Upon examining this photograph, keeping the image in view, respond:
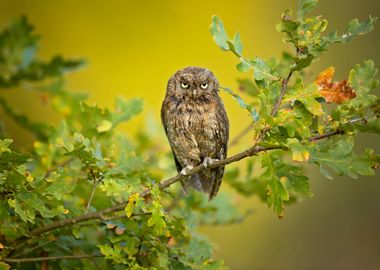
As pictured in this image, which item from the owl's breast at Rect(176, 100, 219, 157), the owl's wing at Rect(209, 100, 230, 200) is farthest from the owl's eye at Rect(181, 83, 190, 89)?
the owl's wing at Rect(209, 100, 230, 200)

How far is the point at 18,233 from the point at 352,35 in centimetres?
158

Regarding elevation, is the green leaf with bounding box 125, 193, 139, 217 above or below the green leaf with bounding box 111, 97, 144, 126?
below

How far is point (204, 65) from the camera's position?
8.51 m

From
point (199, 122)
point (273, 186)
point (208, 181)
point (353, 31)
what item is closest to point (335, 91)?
point (353, 31)

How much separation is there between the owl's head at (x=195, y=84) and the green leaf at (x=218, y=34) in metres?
1.28

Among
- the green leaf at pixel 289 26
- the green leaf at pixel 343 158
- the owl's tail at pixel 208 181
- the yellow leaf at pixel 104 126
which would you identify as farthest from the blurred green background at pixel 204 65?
the green leaf at pixel 343 158

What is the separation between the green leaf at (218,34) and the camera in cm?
268

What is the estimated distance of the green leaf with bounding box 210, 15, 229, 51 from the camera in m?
2.68

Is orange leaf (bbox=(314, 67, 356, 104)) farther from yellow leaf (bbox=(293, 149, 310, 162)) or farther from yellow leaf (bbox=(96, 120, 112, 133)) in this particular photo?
yellow leaf (bbox=(96, 120, 112, 133))

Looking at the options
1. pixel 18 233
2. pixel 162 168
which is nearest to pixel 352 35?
pixel 18 233

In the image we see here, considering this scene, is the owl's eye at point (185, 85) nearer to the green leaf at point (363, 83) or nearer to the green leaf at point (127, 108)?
the green leaf at point (127, 108)

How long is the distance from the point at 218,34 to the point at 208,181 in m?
1.65

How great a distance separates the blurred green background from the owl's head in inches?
158

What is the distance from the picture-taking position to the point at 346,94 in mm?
2631
